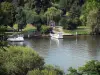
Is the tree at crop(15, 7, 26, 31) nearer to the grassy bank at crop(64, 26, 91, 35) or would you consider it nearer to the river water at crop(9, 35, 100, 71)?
the grassy bank at crop(64, 26, 91, 35)


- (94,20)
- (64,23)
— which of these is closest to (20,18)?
(64,23)

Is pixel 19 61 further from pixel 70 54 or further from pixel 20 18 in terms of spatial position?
pixel 20 18

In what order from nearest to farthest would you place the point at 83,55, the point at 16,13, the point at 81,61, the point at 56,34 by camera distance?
the point at 81,61, the point at 83,55, the point at 56,34, the point at 16,13

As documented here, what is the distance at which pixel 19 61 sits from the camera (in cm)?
1276

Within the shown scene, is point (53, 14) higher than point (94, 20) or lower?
higher

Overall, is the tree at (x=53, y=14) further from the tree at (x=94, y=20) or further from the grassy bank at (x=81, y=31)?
the tree at (x=94, y=20)

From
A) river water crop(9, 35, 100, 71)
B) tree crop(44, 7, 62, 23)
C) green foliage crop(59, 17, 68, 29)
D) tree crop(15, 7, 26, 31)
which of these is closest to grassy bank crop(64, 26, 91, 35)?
green foliage crop(59, 17, 68, 29)

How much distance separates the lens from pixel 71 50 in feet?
75.9

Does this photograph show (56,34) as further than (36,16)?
No

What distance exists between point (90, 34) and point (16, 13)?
7.03 m

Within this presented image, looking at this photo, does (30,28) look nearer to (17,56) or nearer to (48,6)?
(48,6)

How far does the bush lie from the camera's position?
12.2 meters

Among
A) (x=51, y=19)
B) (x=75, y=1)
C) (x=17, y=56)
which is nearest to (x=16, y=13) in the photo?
(x=51, y=19)

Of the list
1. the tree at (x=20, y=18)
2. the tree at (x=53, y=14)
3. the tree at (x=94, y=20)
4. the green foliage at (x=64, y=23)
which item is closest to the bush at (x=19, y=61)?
the tree at (x=94, y=20)
